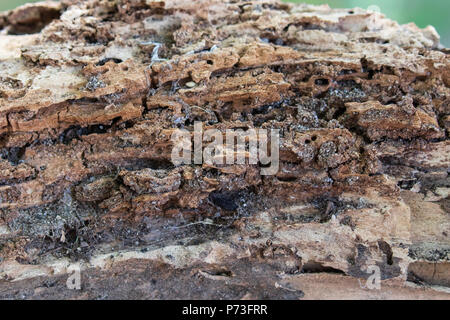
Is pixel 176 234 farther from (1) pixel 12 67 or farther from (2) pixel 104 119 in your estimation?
(1) pixel 12 67

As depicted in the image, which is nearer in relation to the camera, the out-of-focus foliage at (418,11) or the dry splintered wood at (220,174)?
the dry splintered wood at (220,174)

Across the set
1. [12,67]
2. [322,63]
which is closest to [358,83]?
→ [322,63]

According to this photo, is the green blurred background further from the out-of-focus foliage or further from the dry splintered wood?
the dry splintered wood

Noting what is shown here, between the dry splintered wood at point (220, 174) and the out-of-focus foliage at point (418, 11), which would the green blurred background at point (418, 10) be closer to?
the out-of-focus foliage at point (418, 11)

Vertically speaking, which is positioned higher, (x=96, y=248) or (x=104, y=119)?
(x=104, y=119)

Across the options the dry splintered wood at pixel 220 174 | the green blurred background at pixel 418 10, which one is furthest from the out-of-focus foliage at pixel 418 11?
the dry splintered wood at pixel 220 174

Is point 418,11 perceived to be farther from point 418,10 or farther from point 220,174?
point 220,174
